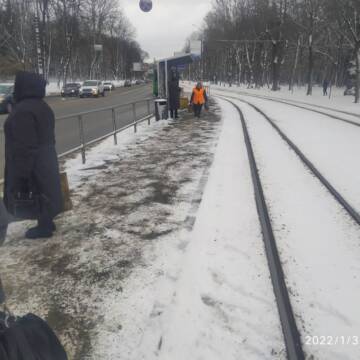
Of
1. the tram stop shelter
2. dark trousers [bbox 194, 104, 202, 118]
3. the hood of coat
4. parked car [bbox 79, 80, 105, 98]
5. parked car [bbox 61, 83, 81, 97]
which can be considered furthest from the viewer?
parked car [bbox 61, 83, 81, 97]

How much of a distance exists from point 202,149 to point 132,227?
5.44 m

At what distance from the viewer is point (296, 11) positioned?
4678 centimetres

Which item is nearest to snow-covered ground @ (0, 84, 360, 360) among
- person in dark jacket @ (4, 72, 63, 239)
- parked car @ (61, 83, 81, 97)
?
person in dark jacket @ (4, 72, 63, 239)

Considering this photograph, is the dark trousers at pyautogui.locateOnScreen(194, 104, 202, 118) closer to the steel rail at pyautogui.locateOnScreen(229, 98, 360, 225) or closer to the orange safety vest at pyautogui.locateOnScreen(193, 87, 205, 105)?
the orange safety vest at pyautogui.locateOnScreen(193, 87, 205, 105)

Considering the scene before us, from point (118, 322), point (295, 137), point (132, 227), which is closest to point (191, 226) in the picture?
point (132, 227)

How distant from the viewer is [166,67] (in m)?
16.3

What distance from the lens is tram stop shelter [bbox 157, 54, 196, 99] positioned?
16047 millimetres

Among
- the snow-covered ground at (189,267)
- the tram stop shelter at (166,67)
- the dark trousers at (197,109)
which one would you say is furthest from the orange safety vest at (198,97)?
the snow-covered ground at (189,267)

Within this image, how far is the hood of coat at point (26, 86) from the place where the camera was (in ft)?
12.8

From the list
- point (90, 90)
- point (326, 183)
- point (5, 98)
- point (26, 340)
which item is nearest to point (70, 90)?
point (90, 90)

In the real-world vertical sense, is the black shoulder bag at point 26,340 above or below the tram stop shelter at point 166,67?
below

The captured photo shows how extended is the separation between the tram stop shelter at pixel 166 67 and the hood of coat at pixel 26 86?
1216cm

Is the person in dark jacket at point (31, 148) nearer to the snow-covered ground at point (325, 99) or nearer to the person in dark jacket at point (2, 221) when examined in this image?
the person in dark jacket at point (2, 221)

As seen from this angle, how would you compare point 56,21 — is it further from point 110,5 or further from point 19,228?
point 19,228
